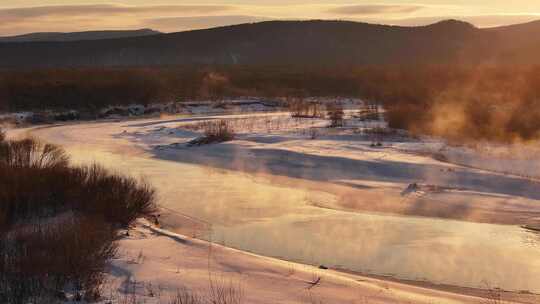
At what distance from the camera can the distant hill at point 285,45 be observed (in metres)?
130

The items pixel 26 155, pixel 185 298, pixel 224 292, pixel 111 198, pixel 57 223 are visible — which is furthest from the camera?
pixel 26 155

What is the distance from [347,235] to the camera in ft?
33.8

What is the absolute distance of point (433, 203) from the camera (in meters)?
12.5

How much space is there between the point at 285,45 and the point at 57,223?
133 meters

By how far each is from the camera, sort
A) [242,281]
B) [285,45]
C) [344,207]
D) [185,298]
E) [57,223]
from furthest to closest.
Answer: [285,45], [344,207], [57,223], [242,281], [185,298]

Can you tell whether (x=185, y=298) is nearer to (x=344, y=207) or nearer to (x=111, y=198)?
(x=111, y=198)

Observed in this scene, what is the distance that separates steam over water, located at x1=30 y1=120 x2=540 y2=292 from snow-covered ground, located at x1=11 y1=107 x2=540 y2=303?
22mm

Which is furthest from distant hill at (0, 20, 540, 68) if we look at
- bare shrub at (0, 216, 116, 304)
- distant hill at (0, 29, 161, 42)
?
bare shrub at (0, 216, 116, 304)

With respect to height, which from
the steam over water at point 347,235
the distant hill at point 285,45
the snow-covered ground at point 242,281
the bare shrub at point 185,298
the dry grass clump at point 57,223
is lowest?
the steam over water at point 347,235

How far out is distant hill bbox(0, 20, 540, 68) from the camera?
130 metres

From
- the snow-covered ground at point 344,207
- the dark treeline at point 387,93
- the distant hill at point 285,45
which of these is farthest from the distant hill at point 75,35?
the snow-covered ground at point 344,207

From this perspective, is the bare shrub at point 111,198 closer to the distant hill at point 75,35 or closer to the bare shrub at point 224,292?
the bare shrub at point 224,292

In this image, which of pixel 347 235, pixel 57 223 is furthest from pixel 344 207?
pixel 57 223

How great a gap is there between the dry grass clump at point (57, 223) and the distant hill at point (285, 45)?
118 m
